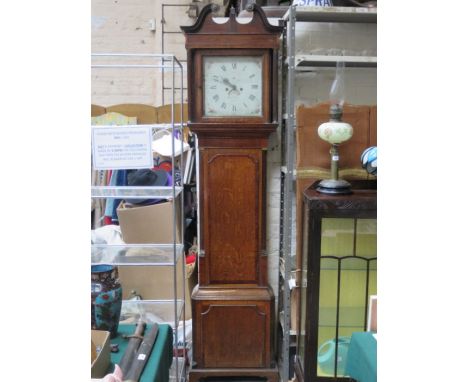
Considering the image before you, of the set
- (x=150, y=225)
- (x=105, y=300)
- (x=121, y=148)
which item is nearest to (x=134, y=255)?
(x=105, y=300)

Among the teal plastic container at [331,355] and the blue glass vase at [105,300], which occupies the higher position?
the blue glass vase at [105,300]

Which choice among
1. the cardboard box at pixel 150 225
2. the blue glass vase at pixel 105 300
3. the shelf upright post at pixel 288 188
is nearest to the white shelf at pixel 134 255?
the blue glass vase at pixel 105 300

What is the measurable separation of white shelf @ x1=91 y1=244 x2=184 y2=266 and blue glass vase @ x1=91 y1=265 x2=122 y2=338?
60 millimetres

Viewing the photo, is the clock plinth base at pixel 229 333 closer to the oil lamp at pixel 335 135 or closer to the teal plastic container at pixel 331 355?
the teal plastic container at pixel 331 355

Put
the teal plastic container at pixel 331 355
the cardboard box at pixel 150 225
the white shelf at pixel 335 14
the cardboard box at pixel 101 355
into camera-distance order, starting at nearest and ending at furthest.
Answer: the cardboard box at pixel 101 355, the teal plastic container at pixel 331 355, the white shelf at pixel 335 14, the cardboard box at pixel 150 225

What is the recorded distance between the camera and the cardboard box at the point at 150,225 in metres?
2.75

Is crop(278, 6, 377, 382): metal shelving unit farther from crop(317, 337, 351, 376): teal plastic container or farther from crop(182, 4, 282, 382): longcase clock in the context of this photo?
crop(317, 337, 351, 376): teal plastic container

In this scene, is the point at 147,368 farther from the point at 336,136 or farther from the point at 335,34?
the point at 335,34

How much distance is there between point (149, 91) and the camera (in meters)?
4.11

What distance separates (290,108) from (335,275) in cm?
79

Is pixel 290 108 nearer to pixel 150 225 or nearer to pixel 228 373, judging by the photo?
pixel 150 225

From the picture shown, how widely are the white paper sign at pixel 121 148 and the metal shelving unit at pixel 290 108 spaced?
2.41 ft

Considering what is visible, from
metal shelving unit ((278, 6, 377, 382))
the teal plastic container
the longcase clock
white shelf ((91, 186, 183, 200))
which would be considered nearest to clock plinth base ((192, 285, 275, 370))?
the longcase clock
